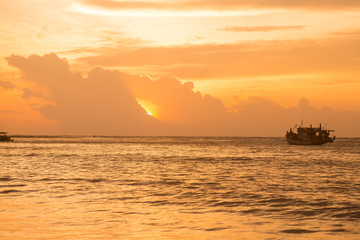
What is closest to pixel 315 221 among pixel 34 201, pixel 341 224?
pixel 341 224

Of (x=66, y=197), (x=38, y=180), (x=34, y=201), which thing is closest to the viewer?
(x=34, y=201)

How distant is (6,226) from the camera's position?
57.6ft

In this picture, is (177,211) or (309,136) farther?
(309,136)

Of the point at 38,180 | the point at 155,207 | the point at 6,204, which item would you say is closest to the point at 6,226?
the point at 6,204

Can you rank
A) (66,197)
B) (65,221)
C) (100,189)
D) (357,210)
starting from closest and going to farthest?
(65,221), (357,210), (66,197), (100,189)

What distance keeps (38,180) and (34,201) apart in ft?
43.8

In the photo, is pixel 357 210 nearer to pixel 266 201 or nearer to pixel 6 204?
pixel 266 201

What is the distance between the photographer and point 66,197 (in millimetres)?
26500

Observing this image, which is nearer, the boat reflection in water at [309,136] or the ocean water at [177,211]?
the ocean water at [177,211]

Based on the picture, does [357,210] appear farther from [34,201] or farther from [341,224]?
[34,201]

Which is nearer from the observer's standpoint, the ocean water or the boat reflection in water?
the ocean water

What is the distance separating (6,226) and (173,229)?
6.24m

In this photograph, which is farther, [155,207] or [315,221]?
[155,207]

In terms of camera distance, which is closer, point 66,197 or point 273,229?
point 273,229
